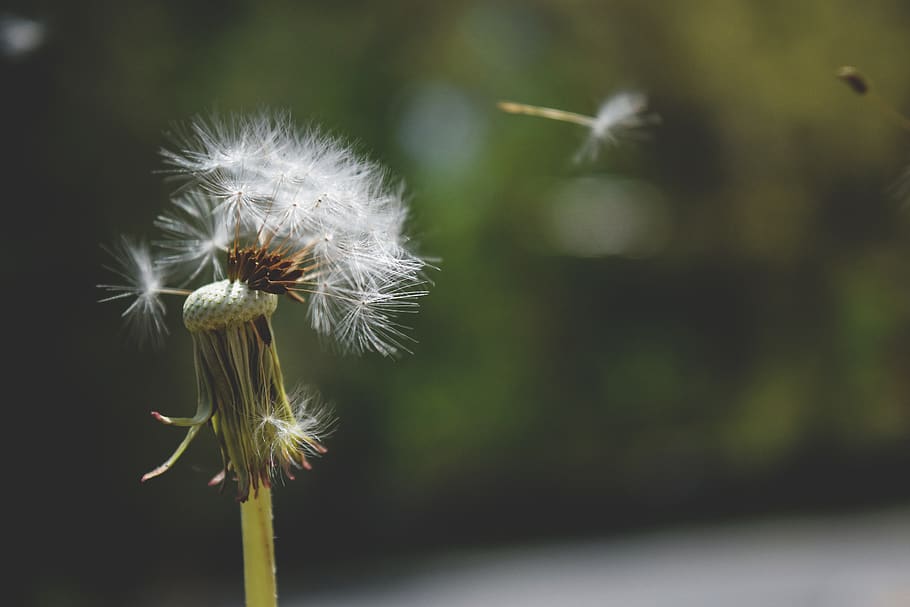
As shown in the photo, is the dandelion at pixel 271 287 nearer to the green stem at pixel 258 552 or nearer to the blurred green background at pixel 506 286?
the green stem at pixel 258 552

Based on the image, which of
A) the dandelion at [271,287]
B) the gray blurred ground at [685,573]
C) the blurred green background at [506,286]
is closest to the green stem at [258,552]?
the dandelion at [271,287]

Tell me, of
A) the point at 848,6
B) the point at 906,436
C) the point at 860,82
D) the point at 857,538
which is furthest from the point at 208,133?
the point at 906,436

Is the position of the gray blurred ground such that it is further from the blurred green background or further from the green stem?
the green stem

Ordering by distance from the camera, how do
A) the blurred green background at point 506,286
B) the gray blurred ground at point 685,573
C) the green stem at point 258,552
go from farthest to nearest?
the gray blurred ground at point 685,573 → the blurred green background at point 506,286 → the green stem at point 258,552

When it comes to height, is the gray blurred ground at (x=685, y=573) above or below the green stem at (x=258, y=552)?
above

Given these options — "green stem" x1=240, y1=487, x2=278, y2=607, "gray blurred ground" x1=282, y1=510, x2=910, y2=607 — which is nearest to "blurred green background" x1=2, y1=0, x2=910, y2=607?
"gray blurred ground" x1=282, y1=510, x2=910, y2=607

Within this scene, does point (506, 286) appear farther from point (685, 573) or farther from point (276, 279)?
point (276, 279)

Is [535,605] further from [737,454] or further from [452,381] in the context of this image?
[737,454]

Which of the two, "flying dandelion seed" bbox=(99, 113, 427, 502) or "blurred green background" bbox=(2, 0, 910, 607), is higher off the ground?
"blurred green background" bbox=(2, 0, 910, 607)
